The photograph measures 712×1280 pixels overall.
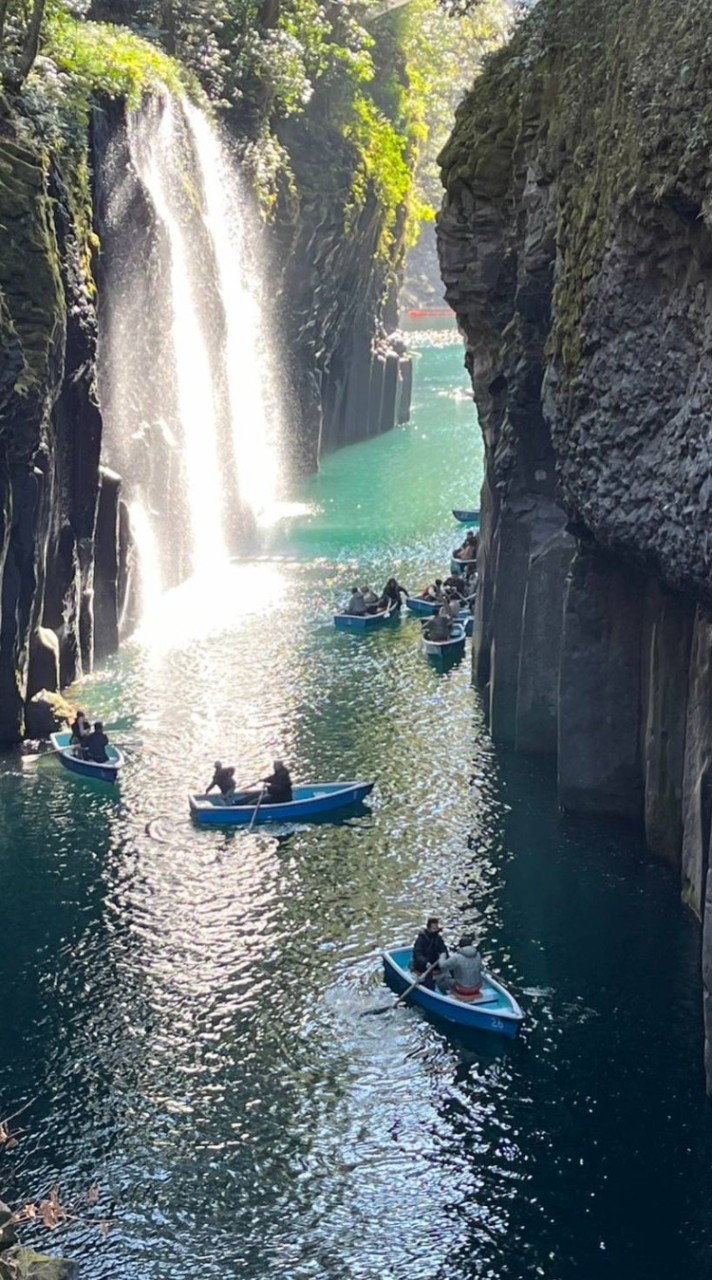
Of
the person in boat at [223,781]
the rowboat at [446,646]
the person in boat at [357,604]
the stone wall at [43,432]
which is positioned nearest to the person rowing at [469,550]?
the person in boat at [357,604]

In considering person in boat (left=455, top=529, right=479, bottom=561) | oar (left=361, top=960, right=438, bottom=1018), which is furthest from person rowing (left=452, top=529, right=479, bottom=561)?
oar (left=361, top=960, right=438, bottom=1018)

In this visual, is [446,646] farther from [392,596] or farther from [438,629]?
[392,596]

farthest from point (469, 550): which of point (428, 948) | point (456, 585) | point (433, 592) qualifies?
point (428, 948)

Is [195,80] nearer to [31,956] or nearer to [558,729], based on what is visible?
[558,729]

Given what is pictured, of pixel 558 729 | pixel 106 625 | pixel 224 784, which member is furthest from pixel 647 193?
pixel 106 625

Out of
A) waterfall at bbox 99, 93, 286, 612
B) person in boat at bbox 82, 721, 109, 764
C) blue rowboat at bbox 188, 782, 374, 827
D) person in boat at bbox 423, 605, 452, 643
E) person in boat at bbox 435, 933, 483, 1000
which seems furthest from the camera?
waterfall at bbox 99, 93, 286, 612

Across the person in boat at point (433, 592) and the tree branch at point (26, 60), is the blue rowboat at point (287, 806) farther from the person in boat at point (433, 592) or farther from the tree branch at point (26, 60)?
the tree branch at point (26, 60)

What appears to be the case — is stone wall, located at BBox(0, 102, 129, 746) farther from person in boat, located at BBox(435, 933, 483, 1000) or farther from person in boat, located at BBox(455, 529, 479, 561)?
person in boat, located at BBox(435, 933, 483, 1000)
